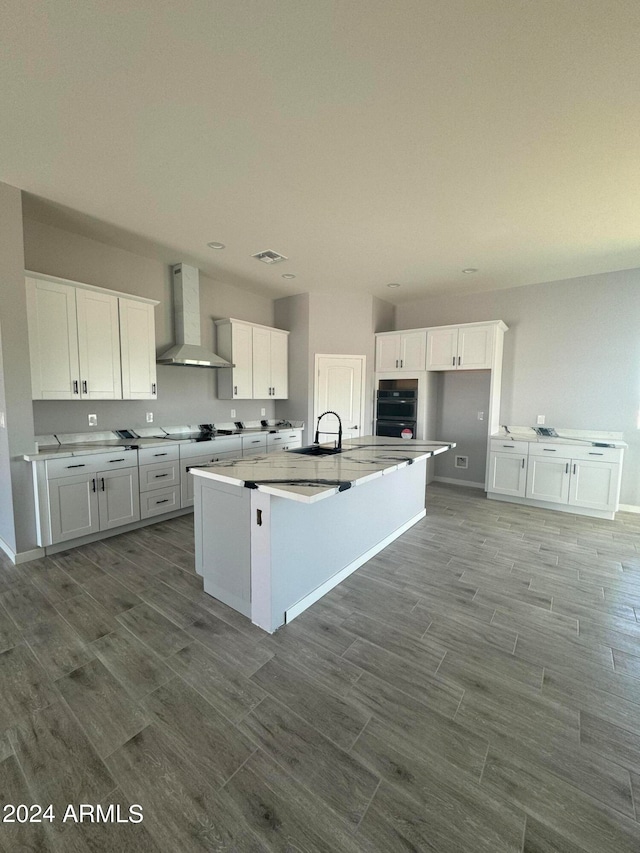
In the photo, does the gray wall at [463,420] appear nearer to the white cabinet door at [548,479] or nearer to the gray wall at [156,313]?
the white cabinet door at [548,479]

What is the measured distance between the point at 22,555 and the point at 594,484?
585 centimetres

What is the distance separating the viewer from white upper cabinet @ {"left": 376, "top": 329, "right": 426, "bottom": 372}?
5.40m

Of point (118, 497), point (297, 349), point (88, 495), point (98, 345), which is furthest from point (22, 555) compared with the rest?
point (297, 349)

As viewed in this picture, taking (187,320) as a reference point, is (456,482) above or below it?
below

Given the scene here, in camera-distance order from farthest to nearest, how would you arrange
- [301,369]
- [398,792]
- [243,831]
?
[301,369] → [398,792] → [243,831]

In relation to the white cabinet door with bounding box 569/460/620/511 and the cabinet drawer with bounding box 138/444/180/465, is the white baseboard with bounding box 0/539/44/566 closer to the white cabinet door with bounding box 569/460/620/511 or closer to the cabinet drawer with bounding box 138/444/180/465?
the cabinet drawer with bounding box 138/444/180/465

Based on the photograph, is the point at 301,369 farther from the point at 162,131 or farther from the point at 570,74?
the point at 570,74

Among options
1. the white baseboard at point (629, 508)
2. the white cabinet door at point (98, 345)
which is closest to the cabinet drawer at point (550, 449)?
the white baseboard at point (629, 508)

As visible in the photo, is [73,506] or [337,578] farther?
[73,506]

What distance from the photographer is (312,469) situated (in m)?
2.36

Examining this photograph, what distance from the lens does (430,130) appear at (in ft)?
6.81

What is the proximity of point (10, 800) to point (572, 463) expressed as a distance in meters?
5.23

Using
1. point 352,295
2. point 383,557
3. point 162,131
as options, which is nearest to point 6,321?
point 162,131

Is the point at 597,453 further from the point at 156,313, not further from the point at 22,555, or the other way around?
the point at 22,555
